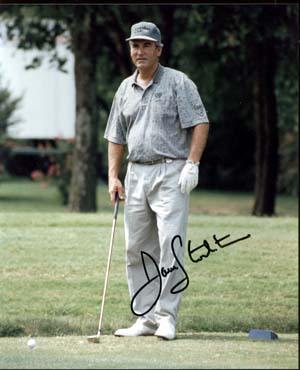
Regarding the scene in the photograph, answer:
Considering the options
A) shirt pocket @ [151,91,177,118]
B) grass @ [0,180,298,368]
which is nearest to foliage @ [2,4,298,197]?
grass @ [0,180,298,368]

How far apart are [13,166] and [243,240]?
79.0 feet

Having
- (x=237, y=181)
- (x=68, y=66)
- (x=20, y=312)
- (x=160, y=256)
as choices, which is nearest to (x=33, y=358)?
(x=160, y=256)

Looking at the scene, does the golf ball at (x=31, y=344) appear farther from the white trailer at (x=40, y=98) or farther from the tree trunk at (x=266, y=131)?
the white trailer at (x=40, y=98)

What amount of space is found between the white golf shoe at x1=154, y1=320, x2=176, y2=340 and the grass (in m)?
0.07

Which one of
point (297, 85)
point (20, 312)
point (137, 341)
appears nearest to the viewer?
point (137, 341)

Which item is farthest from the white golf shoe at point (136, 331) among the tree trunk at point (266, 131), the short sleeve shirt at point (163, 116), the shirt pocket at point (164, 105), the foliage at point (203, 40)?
the tree trunk at point (266, 131)

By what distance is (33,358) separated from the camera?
6.82m

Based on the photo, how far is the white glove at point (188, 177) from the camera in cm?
734

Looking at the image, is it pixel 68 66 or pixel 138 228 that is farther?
pixel 68 66

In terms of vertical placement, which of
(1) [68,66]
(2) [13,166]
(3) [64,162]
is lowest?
(2) [13,166]

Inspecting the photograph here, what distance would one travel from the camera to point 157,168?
7477 mm

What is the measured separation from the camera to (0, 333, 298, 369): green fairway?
6434 mm

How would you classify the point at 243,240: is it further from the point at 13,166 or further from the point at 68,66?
the point at 13,166

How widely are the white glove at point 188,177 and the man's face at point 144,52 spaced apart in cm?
65
